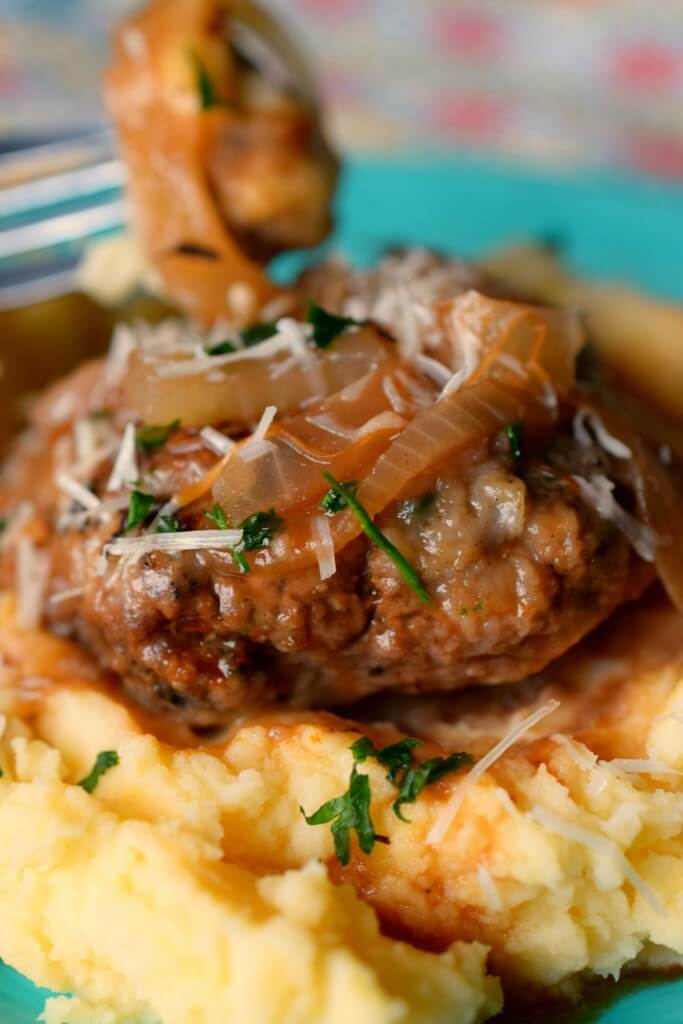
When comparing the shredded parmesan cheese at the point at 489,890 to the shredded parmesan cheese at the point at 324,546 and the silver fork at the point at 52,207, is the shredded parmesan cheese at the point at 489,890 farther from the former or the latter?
the silver fork at the point at 52,207

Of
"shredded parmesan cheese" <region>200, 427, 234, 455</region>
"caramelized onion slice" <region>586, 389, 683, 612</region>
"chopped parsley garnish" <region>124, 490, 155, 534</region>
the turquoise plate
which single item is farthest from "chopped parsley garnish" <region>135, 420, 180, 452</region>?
the turquoise plate

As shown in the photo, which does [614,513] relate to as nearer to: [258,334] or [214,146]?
[258,334]

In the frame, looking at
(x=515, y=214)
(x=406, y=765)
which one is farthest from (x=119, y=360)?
(x=515, y=214)

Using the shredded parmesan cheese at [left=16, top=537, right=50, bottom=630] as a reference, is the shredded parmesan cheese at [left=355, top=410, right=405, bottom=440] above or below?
above

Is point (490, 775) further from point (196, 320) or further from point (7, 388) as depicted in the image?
point (7, 388)

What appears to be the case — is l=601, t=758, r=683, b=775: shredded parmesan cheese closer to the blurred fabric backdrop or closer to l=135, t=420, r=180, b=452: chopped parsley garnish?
l=135, t=420, r=180, b=452: chopped parsley garnish

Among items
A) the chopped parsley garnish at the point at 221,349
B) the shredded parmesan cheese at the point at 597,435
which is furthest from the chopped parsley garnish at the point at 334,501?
the shredded parmesan cheese at the point at 597,435
